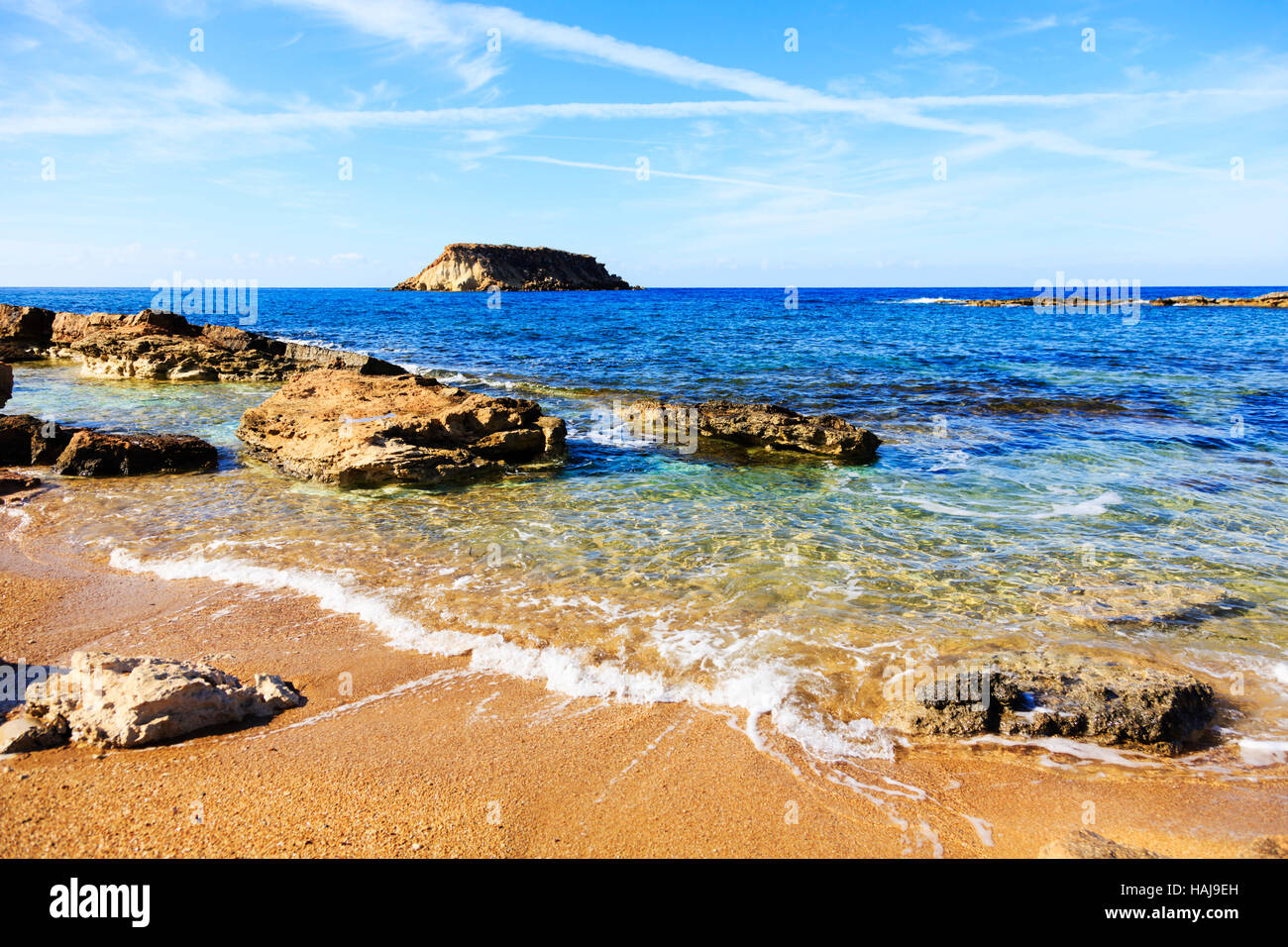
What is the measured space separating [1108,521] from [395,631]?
7824mm

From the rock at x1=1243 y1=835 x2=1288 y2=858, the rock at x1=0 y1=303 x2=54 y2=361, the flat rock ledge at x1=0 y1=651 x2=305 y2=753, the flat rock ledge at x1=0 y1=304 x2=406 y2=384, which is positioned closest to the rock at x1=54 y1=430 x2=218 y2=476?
the flat rock ledge at x1=0 y1=651 x2=305 y2=753

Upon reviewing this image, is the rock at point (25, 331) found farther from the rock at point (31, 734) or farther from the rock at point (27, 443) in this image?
the rock at point (31, 734)

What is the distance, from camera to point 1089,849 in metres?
3.10

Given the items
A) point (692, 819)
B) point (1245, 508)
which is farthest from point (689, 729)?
point (1245, 508)

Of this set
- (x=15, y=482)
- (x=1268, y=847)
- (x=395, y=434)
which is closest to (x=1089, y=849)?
(x=1268, y=847)

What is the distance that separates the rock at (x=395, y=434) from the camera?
9297mm

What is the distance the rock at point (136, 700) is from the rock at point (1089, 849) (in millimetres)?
4300

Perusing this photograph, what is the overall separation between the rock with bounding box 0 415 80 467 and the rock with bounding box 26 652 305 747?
8.36m

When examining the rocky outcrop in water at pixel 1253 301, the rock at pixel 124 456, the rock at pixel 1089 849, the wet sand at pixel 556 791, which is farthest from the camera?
the rocky outcrop in water at pixel 1253 301

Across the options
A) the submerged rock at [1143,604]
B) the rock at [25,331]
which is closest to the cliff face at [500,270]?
the rock at [25,331]

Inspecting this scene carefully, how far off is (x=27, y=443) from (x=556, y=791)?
1155cm

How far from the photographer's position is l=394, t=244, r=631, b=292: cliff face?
133000mm

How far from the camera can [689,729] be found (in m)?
4.13

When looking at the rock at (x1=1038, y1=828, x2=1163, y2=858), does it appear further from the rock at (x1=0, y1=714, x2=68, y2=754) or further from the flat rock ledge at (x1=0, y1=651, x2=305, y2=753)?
the rock at (x1=0, y1=714, x2=68, y2=754)
